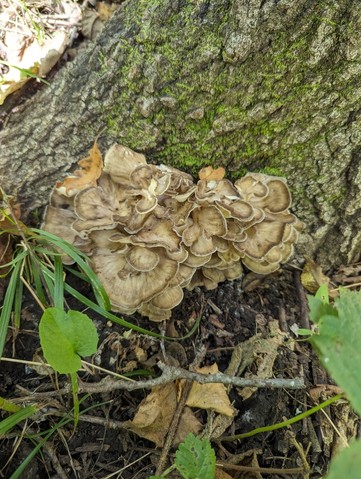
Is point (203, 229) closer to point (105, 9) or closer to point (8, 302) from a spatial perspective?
point (8, 302)

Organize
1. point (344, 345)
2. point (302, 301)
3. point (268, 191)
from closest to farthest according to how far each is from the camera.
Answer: point (344, 345), point (268, 191), point (302, 301)

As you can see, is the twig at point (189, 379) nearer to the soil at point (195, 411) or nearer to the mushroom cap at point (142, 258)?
the soil at point (195, 411)

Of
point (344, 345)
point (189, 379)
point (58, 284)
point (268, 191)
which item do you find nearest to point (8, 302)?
point (58, 284)

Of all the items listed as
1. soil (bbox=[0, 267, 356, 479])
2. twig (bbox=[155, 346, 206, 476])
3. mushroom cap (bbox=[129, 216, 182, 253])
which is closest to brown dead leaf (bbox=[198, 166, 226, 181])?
mushroom cap (bbox=[129, 216, 182, 253])

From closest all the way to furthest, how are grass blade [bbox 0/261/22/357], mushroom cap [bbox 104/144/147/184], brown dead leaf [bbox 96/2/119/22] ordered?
grass blade [bbox 0/261/22/357]
mushroom cap [bbox 104/144/147/184]
brown dead leaf [bbox 96/2/119/22]

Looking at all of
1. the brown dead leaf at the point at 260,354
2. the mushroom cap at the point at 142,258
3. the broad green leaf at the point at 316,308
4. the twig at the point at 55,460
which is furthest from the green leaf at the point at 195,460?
the mushroom cap at the point at 142,258

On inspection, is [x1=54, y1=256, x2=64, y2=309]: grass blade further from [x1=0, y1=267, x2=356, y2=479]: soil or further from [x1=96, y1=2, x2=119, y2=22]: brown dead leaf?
[x1=96, y1=2, x2=119, y2=22]: brown dead leaf
